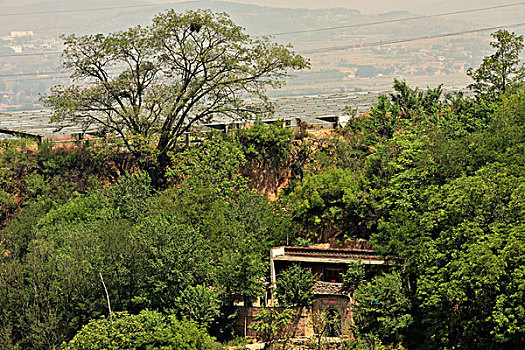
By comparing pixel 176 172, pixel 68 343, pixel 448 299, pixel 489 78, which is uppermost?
pixel 489 78

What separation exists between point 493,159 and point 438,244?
5368 mm

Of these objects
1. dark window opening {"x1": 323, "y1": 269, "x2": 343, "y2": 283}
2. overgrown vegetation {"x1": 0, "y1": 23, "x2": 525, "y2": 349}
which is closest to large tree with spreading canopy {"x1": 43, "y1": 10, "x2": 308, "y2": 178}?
overgrown vegetation {"x1": 0, "y1": 23, "x2": 525, "y2": 349}

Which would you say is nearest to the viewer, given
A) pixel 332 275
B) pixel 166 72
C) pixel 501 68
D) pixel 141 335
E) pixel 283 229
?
pixel 141 335

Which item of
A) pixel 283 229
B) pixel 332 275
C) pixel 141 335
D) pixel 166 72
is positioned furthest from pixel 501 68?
pixel 141 335

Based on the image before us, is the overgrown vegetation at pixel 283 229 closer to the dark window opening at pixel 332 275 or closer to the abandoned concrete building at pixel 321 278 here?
the abandoned concrete building at pixel 321 278

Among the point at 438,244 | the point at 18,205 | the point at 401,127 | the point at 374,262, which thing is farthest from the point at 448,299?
the point at 18,205

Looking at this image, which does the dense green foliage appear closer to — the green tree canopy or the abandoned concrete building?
the abandoned concrete building

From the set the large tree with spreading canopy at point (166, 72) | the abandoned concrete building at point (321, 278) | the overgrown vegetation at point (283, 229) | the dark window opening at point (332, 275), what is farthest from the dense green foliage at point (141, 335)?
the large tree with spreading canopy at point (166, 72)

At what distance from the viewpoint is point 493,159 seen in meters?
29.1

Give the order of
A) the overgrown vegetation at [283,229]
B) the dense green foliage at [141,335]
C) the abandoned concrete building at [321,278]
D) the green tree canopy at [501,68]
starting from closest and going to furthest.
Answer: the overgrown vegetation at [283,229] → the dense green foliage at [141,335] → the abandoned concrete building at [321,278] → the green tree canopy at [501,68]

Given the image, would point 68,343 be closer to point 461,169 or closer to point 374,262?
point 374,262

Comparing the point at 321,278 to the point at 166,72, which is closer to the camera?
the point at 321,278

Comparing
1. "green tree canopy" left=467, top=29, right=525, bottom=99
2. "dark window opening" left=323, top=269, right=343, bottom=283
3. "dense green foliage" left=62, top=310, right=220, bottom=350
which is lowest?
"dense green foliage" left=62, top=310, right=220, bottom=350

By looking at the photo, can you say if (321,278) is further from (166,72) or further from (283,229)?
(166,72)
